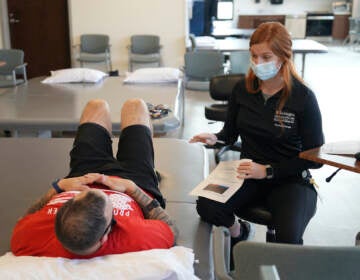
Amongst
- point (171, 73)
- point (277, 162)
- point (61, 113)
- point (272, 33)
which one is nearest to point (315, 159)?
point (277, 162)

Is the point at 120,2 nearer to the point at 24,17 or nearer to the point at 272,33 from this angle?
the point at 24,17

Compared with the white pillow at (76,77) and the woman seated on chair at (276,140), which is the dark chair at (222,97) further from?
the white pillow at (76,77)

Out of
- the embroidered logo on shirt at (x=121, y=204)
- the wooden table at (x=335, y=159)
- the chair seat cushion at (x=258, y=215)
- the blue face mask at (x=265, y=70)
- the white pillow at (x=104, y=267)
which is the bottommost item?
the chair seat cushion at (x=258, y=215)

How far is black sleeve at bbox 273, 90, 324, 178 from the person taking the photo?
1.90m

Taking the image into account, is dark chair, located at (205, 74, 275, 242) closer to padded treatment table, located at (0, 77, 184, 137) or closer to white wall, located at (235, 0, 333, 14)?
padded treatment table, located at (0, 77, 184, 137)

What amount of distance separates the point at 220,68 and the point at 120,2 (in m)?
2.14

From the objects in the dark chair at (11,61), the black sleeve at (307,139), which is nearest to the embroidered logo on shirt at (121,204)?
the black sleeve at (307,139)

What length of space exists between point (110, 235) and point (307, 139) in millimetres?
910

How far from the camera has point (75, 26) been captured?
646cm

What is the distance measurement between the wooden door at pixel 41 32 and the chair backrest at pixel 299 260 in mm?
6144

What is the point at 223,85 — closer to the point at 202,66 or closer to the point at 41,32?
the point at 202,66

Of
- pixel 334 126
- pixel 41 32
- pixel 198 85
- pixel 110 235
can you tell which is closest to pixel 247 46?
pixel 198 85

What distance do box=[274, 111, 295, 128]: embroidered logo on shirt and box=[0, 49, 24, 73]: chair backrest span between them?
12.7 ft

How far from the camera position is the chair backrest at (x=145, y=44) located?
6312 mm
